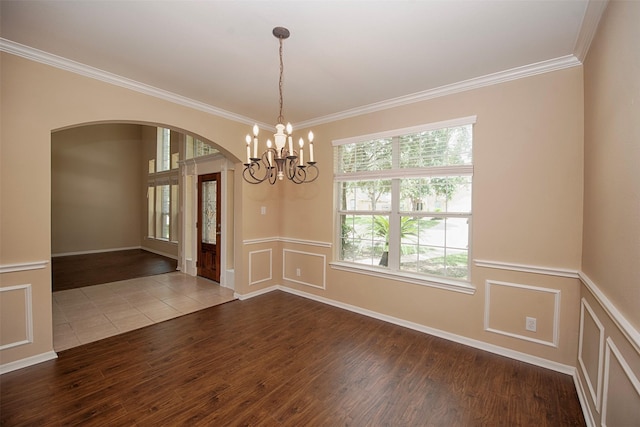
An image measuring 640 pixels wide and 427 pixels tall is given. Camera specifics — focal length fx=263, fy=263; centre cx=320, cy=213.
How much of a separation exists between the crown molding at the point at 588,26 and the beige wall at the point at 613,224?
6 centimetres

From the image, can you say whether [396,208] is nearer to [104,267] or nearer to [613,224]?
[613,224]

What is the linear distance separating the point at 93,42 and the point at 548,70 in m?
4.14

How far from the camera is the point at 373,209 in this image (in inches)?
147

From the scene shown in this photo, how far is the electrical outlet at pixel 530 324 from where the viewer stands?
258 centimetres

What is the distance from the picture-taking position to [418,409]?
1994 millimetres

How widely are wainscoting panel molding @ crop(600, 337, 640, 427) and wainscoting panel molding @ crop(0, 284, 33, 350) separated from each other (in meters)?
4.36

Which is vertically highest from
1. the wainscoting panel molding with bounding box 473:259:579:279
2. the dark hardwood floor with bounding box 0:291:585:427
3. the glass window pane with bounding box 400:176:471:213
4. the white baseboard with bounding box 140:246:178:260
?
the glass window pane with bounding box 400:176:471:213

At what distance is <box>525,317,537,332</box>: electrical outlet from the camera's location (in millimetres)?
2578

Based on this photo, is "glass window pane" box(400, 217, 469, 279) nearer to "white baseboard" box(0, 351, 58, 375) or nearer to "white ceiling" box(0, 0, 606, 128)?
"white ceiling" box(0, 0, 606, 128)

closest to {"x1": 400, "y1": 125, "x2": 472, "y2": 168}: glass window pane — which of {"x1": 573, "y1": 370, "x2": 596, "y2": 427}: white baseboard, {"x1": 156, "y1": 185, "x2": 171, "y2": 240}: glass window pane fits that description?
{"x1": 573, "y1": 370, "x2": 596, "y2": 427}: white baseboard

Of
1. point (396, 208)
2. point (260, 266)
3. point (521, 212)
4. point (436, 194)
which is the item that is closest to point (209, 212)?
point (260, 266)

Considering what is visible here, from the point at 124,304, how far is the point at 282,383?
3117mm

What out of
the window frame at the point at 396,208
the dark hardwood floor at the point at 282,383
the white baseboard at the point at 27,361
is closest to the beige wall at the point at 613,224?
the dark hardwood floor at the point at 282,383

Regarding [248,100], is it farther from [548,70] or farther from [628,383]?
[628,383]
